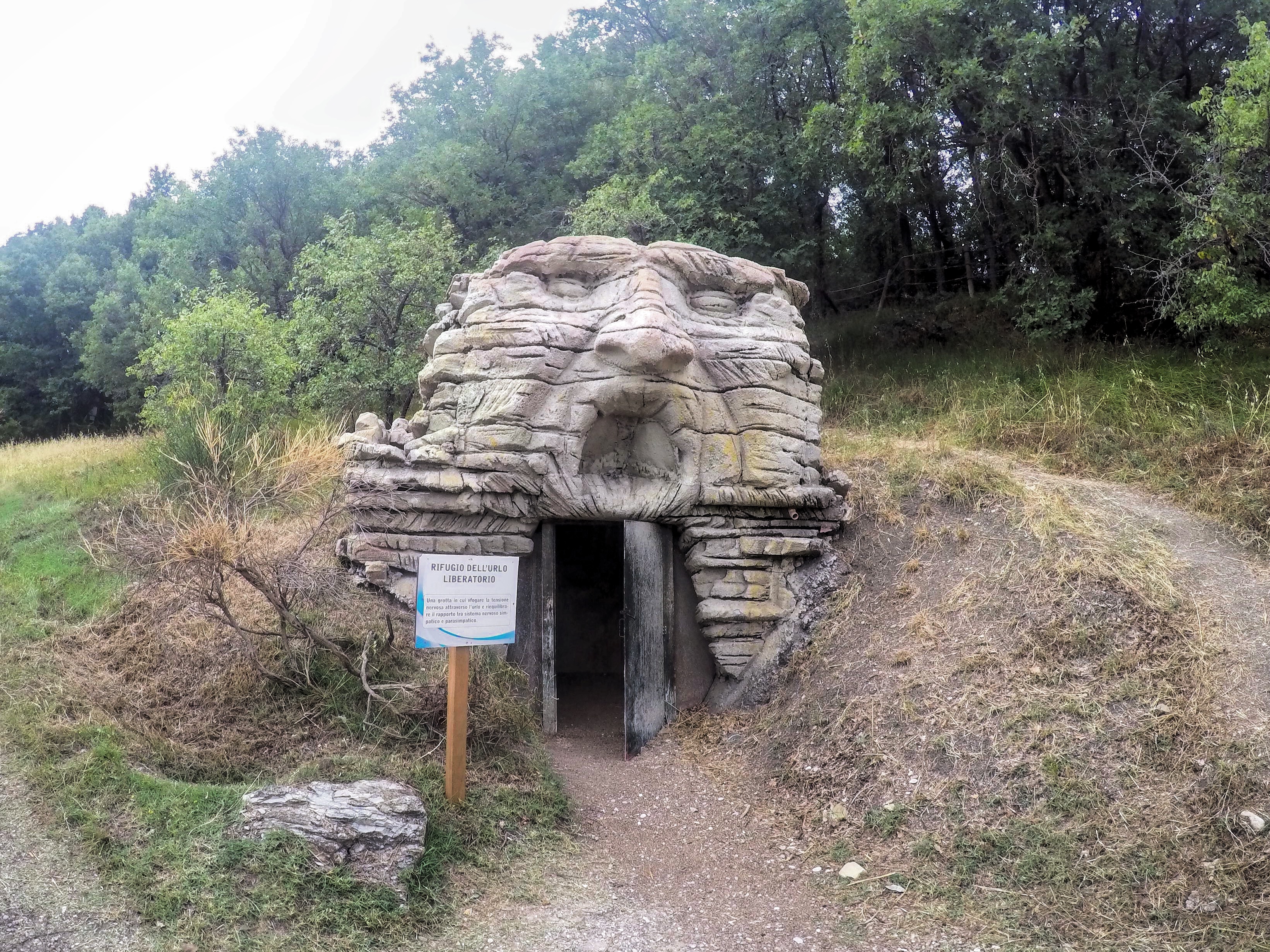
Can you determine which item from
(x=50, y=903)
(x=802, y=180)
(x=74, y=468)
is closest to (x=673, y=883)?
(x=50, y=903)

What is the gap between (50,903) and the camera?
4395 millimetres

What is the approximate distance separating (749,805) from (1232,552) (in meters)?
3.88

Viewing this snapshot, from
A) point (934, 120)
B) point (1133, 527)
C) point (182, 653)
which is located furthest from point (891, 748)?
point (934, 120)

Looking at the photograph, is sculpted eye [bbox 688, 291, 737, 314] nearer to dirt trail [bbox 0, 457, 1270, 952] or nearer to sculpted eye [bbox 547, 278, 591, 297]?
sculpted eye [bbox 547, 278, 591, 297]

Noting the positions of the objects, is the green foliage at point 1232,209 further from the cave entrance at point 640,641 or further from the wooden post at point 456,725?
the wooden post at point 456,725

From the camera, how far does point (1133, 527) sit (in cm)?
727

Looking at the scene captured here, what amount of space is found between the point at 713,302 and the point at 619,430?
126 centimetres

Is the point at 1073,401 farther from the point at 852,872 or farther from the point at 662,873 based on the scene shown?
the point at 662,873

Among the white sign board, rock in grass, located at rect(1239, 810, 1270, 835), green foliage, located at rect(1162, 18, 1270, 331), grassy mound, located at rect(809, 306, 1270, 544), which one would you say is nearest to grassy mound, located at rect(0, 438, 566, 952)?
the white sign board

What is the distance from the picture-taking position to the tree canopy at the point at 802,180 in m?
11.2

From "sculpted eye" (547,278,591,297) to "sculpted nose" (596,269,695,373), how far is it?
1.63 ft

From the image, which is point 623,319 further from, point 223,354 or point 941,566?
point 223,354

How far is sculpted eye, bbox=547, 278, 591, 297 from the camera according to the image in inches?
293

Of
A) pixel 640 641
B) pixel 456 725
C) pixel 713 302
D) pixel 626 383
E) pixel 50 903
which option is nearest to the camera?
pixel 50 903
